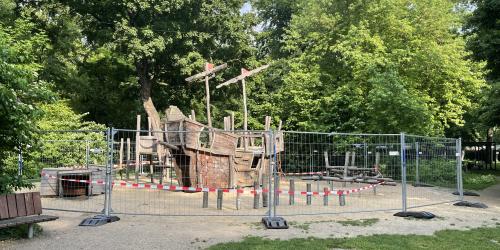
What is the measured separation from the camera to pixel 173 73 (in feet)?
101

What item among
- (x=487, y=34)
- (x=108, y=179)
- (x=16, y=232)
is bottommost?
(x=16, y=232)

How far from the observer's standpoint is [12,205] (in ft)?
25.2

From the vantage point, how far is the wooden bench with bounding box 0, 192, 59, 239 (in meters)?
7.49

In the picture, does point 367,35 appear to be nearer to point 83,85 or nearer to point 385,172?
point 385,172

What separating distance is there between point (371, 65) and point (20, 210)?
19.1 meters

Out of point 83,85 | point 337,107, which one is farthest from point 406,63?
point 83,85

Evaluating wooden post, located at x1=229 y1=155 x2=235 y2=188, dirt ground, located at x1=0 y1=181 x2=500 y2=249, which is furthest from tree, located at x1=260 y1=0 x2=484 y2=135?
dirt ground, located at x1=0 y1=181 x2=500 y2=249

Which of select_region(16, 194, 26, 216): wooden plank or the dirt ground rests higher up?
select_region(16, 194, 26, 216): wooden plank

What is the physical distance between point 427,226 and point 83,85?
26038 mm

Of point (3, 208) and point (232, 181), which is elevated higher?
point (3, 208)

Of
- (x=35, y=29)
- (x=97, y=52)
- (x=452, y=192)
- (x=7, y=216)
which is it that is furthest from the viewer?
(x=97, y=52)

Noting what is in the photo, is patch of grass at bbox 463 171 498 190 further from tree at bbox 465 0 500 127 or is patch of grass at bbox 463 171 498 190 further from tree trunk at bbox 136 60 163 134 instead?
tree trunk at bbox 136 60 163 134

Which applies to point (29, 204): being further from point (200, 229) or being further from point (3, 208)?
point (200, 229)

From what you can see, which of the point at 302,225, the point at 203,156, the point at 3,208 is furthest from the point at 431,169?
the point at 3,208
